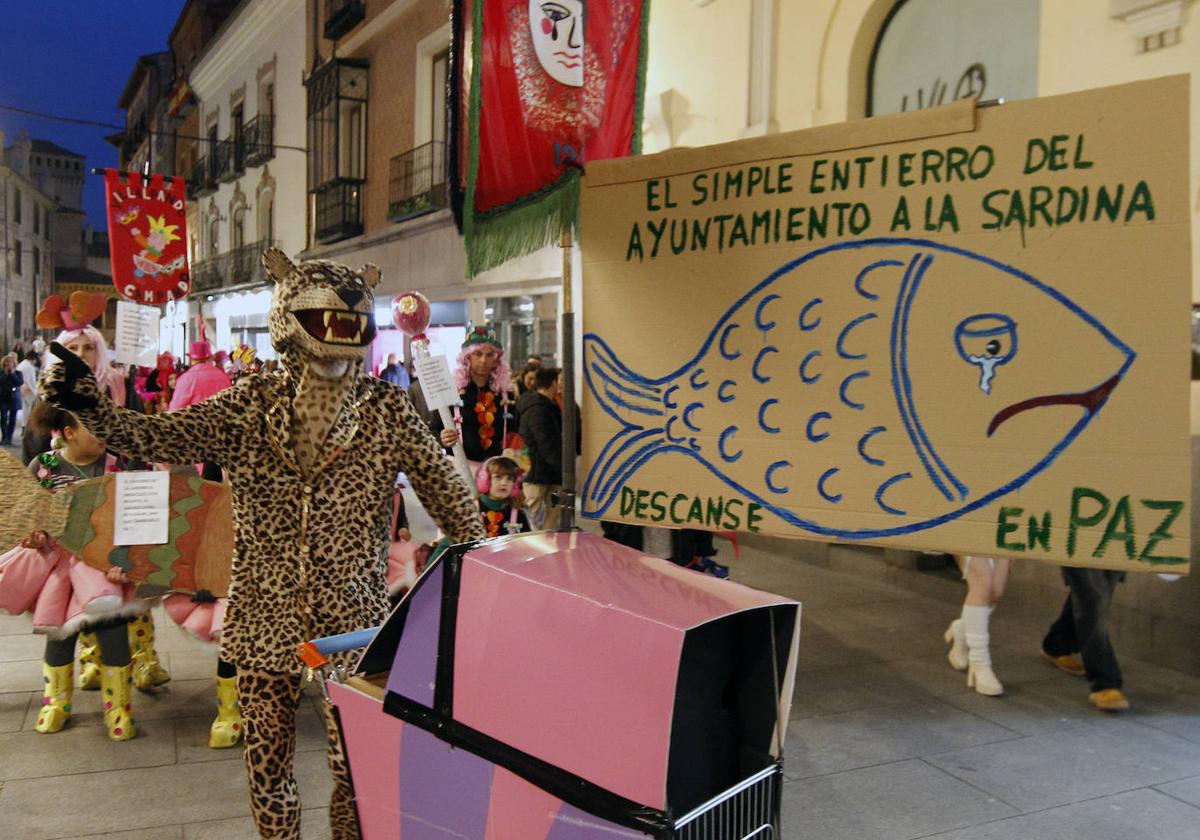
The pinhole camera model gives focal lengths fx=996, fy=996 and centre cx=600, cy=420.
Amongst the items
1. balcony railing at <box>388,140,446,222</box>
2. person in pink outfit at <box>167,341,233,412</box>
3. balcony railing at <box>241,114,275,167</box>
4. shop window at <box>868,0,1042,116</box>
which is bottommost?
person in pink outfit at <box>167,341,233,412</box>

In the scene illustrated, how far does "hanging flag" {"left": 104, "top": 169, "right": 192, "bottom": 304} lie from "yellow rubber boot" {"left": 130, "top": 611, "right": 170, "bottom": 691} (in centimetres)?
488

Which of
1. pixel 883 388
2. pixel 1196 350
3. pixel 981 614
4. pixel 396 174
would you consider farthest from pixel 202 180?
pixel 883 388

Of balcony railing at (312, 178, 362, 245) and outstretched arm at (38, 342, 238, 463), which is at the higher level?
balcony railing at (312, 178, 362, 245)

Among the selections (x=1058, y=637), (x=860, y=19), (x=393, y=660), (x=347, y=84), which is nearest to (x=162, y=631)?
(x=393, y=660)

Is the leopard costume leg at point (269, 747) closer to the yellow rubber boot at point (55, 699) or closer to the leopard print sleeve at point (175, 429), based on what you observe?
the leopard print sleeve at point (175, 429)

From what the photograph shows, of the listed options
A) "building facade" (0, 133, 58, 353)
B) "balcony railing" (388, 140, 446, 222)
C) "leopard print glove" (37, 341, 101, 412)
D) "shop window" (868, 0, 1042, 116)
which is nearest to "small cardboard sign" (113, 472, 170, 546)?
"leopard print glove" (37, 341, 101, 412)

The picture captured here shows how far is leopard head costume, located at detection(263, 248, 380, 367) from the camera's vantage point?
280cm

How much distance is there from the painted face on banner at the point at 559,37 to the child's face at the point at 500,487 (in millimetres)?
3213

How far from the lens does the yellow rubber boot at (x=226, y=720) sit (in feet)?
14.6

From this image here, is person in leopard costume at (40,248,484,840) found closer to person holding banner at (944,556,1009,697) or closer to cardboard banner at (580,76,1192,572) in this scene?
cardboard banner at (580,76,1192,572)

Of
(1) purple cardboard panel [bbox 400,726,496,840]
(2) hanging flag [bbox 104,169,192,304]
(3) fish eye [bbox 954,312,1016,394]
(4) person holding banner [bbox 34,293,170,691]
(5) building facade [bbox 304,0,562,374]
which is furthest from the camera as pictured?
(5) building facade [bbox 304,0,562,374]

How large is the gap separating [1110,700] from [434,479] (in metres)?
3.91

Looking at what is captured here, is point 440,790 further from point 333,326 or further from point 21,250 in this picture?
point 21,250

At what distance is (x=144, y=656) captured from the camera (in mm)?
5145
